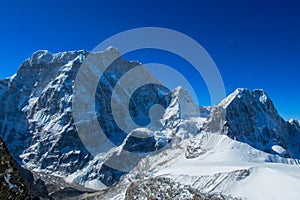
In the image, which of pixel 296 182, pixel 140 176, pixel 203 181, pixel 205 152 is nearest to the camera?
pixel 296 182

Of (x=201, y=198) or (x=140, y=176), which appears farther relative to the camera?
(x=140, y=176)

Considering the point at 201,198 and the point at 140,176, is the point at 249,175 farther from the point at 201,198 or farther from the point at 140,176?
the point at 140,176

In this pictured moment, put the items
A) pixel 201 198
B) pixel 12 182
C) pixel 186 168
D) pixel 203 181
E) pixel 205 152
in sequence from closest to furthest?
1. pixel 12 182
2. pixel 201 198
3. pixel 203 181
4. pixel 186 168
5. pixel 205 152

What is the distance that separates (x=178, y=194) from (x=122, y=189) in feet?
123

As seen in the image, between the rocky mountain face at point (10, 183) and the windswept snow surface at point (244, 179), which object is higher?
the windswept snow surface at point (244, 179)

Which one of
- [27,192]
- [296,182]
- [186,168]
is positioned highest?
[186,168]

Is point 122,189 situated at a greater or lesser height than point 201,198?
greater

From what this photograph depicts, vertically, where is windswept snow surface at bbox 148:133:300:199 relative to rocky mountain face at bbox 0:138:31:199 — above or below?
above

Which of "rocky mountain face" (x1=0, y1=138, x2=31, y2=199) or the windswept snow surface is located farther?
the windswept snow surface

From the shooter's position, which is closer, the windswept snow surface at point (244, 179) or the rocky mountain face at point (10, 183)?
the rocky mountain face at point (10, 183)

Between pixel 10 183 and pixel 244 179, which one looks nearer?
pixel 10 183

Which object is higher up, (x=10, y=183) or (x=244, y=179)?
(x=244, y=179)

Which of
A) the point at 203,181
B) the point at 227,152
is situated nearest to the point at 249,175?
the point at 203,181

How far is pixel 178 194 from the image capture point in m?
70.6
